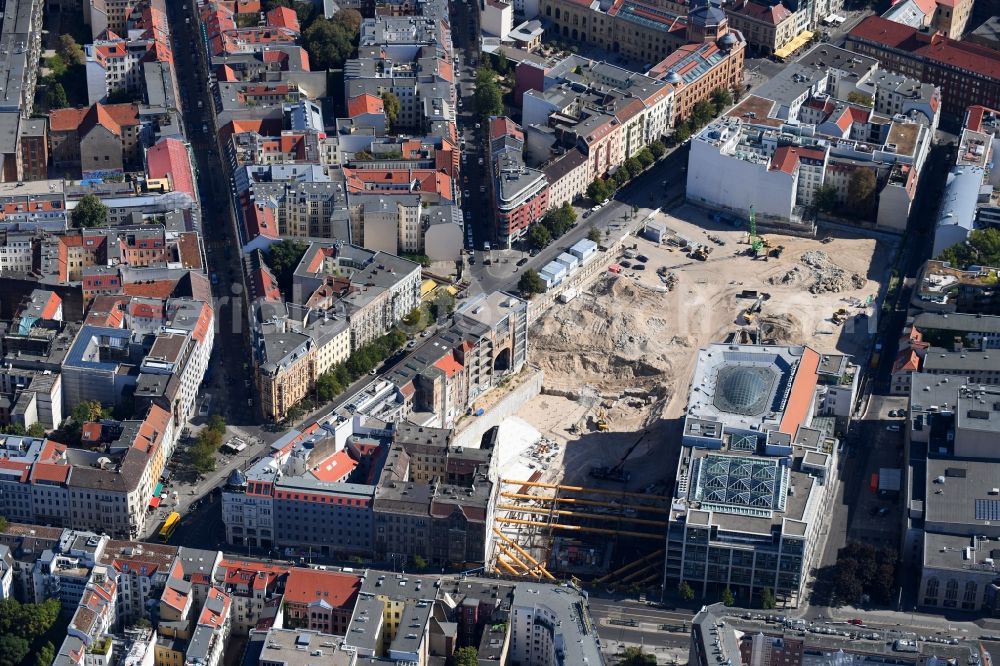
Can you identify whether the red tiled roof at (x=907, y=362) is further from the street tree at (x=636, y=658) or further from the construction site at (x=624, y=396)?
the street tree at (x=636, y=658)

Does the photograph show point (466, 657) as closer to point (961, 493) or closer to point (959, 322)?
point (961, 493)

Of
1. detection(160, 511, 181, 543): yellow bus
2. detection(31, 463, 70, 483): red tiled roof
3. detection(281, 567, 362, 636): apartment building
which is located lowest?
detection(160, 511, 181, 543): yellow bus

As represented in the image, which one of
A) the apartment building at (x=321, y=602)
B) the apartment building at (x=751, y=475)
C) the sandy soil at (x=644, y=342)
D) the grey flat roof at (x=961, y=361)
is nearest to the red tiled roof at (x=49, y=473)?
the apartment building at (x=321, y=602)

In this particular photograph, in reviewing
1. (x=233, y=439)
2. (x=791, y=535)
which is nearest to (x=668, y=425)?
(x=791, y=535)

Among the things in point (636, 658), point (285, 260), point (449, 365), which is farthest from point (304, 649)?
point (285, 260)

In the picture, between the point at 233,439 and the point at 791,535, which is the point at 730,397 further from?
the point at 233,439

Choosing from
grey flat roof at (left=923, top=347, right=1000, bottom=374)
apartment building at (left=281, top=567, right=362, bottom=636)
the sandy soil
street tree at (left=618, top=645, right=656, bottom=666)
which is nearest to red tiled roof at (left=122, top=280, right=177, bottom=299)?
the sandy soil

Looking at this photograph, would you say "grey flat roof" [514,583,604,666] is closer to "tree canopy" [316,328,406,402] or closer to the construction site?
the construction site
